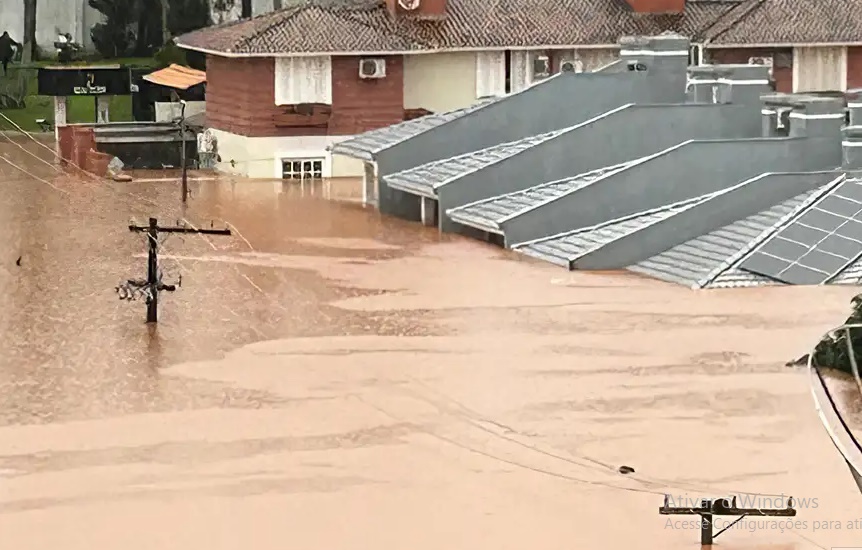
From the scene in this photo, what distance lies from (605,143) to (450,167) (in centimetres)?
307

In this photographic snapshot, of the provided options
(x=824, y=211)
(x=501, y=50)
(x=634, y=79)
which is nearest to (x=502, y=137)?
(x=634, y=79)

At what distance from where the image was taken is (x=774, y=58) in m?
44.7

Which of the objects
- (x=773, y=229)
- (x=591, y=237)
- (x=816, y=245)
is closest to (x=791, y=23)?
(x=591, y=237)

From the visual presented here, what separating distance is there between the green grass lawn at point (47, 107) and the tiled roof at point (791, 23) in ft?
52.3

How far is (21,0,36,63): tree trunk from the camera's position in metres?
54.2

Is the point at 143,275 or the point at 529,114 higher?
the point at 529,114

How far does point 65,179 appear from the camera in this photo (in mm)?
42125

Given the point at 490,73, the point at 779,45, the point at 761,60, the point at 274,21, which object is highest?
the point at 274,21

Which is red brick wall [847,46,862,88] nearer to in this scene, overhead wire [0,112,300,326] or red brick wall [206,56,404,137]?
red brick wall [206,56,404,137]

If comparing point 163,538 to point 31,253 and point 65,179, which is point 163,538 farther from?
point 65,179

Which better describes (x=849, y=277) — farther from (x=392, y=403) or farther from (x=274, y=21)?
(x=274, y=21)

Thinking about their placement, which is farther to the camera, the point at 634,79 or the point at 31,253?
the point at 634,79

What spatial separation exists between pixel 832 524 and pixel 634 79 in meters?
21.3

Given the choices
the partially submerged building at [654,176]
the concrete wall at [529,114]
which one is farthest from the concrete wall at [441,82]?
the concrete wall at [529,114]
